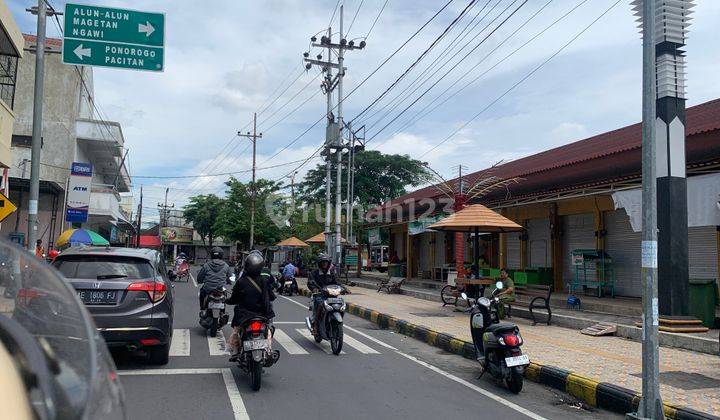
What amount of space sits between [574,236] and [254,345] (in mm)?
13027

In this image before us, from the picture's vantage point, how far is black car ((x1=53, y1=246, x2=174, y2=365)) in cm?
666

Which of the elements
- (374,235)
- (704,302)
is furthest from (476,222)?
(374,235)

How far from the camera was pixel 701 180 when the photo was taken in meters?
10.6

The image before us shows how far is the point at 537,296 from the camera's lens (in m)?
12.8

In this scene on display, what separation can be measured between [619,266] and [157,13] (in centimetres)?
1269

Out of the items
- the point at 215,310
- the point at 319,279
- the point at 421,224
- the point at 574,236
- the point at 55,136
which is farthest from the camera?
the point at 55,136

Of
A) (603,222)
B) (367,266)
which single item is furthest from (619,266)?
(367,266)

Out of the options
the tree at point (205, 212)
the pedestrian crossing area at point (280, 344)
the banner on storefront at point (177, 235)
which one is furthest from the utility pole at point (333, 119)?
the banner on storefront at point (177, 235)

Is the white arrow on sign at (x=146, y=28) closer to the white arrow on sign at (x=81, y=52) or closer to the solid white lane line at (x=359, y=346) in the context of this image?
the white arrow on sign at (x=81, y=52)

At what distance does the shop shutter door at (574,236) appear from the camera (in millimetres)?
16172

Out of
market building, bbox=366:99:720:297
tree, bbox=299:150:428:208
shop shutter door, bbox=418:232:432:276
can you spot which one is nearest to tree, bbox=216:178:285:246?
tree, bbox=299:150:428:208

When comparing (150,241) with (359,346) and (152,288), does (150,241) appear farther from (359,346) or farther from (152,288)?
(152,288)

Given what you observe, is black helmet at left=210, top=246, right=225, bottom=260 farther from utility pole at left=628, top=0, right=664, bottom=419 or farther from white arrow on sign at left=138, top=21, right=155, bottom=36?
utility pole at left=628, top=0, right=664, bottom=419

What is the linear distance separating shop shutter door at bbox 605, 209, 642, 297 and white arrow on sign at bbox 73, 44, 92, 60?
13.0m
